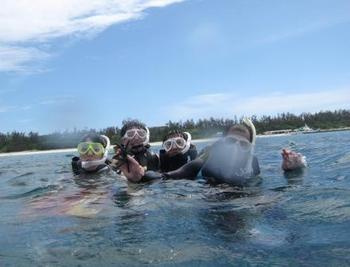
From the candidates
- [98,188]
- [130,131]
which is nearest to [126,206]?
[98,188]

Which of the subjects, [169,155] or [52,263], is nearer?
[52,263]

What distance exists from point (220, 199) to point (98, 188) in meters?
2.44

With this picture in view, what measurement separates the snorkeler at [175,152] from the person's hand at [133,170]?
1.52m

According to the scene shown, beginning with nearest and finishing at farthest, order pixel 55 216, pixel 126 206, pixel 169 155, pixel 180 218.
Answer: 1. pixel 180 218
2. pixel 55 216
3. pixel 126 206
4. pixel 169 155

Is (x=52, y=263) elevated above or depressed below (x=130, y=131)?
below

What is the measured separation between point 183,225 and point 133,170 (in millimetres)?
3068

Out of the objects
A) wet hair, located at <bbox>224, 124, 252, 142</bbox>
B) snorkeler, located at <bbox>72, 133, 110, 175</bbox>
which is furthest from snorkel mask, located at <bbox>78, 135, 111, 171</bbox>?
wet hair, located at <bbox>224, 124, 252, 142</bbox>

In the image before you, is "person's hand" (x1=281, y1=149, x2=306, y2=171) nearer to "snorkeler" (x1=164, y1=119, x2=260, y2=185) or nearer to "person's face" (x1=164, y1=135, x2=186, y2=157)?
"snorkeler" (x1=164, y1=119, x2=260, y2=185)

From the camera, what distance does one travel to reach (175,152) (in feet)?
31.2

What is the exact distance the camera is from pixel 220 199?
21.0ft

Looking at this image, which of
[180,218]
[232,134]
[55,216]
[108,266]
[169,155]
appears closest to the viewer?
[108,266]

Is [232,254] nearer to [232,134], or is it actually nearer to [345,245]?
[345,245]

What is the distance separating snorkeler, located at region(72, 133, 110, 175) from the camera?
992 centimetres

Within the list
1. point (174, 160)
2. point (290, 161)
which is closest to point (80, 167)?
point (174, 160)
